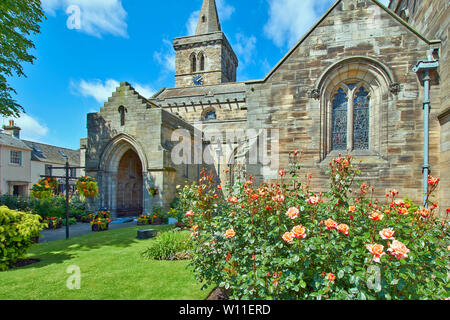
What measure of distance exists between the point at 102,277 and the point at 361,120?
10.1 metres

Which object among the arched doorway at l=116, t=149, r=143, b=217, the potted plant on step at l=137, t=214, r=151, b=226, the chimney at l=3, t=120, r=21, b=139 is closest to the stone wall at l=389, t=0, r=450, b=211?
the potted plant on step at l=137, t=214, r=151, b=226

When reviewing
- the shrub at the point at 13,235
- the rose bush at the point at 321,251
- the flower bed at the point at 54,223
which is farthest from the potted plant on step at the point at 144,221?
the rose bush at the point at 321,251

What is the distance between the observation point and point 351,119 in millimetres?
9547

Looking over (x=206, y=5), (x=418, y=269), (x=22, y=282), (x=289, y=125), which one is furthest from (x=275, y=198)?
(x=206, y=5)

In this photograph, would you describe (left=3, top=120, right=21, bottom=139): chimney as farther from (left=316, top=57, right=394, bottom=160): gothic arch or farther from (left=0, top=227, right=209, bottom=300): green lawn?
(left=316, top=57, right=394, bottom=160): gothic arch

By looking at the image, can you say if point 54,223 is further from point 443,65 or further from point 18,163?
point 18,163

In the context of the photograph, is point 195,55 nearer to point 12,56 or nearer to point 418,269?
point 12,56

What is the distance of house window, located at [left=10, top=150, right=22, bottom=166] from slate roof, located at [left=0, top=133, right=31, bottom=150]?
2.42ft

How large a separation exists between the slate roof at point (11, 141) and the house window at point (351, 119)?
33.1m

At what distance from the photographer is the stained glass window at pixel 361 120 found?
951cm

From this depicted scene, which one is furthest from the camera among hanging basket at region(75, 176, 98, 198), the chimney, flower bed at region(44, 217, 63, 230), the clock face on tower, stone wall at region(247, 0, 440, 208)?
the clock face on tower

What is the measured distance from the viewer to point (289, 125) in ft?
31.2

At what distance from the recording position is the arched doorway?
54.3 ft

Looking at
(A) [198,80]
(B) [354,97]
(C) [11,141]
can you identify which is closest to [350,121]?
(B) [354,97]
